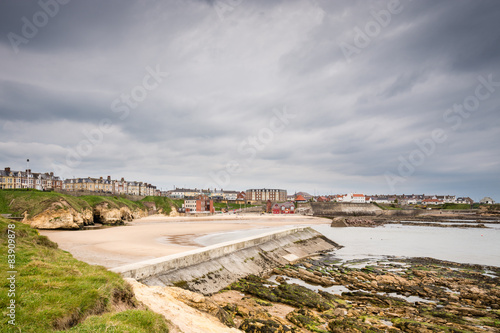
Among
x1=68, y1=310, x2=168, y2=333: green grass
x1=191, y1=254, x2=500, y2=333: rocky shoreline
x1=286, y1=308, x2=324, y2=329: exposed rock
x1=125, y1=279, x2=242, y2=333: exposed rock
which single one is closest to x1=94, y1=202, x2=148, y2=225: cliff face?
x1=191, y1=254, x2=500, y2=333: rocky shoreline

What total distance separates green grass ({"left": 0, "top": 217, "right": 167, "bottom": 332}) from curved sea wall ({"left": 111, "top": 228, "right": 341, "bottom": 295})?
3.42m

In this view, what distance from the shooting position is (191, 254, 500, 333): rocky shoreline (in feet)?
38.4

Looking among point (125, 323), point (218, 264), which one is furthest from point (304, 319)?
point (218, 264)

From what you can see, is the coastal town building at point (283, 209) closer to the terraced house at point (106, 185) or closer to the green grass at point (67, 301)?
the terraced house at point (106, 185)

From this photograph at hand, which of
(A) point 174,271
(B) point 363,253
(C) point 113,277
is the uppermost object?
(C) point 113,277

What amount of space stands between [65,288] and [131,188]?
160m

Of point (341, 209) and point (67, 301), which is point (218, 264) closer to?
point (67, 301)

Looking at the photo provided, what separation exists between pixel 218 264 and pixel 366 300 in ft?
31.2

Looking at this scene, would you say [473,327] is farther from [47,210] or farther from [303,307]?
[47,210]

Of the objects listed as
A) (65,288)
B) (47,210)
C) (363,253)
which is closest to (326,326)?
(65,288)

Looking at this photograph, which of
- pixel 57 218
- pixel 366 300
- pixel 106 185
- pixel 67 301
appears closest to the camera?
pixel 67 301

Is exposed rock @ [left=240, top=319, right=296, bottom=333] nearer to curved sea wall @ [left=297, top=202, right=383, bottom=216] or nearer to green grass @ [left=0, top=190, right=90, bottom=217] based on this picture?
green grass @ [left=0, top=190, right=90, bottom=217]

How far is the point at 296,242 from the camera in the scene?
112 feet

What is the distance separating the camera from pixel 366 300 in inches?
618
